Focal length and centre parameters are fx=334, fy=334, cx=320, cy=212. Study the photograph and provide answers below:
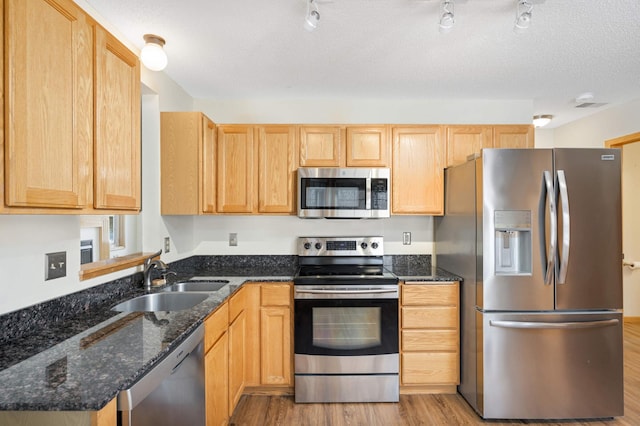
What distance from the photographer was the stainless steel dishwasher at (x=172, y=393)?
41.8 inches

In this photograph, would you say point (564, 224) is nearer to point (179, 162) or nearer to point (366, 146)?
point (366, 146)

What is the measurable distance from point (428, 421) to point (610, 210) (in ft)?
6.23

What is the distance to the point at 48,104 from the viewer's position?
115 cm

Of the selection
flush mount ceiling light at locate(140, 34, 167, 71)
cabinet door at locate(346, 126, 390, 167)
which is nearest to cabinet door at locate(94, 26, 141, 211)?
flush mount ceiling light at locate(140, 34, 167, 71)

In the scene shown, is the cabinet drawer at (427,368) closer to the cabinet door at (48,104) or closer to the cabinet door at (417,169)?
the cabinet door at (417,169)

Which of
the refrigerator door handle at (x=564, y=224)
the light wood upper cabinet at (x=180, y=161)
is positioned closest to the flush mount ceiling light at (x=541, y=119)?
the refrigerator door handle at (x=564, y=224)

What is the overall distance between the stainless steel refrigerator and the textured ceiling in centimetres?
69

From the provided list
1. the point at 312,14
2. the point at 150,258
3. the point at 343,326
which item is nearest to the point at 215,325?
the point at 150,258

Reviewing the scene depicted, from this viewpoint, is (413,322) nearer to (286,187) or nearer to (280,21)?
(286,187)

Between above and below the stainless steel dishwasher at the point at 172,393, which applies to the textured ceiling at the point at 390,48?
above

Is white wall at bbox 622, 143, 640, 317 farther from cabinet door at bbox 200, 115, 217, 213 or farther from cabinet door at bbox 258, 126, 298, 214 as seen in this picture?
cabinet door at bbox 200, 115, 217, 213

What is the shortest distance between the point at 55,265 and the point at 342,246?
83.1 inches

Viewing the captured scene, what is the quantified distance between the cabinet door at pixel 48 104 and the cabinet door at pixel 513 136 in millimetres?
2937

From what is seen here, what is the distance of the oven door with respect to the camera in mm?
2529
